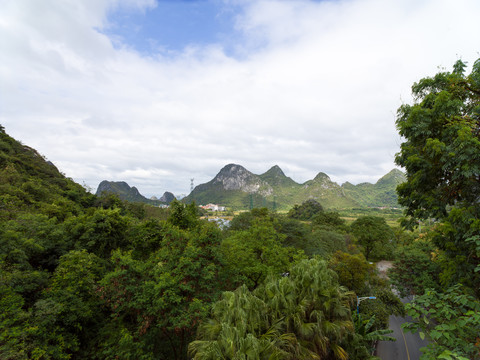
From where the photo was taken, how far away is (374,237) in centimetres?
3406

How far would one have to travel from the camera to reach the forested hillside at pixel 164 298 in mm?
7141

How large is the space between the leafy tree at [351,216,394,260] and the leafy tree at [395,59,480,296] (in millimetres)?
30146

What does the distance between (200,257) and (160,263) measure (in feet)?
6.89

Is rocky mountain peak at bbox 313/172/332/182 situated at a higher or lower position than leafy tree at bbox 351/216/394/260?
higher

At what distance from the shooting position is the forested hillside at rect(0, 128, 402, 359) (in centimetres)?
714

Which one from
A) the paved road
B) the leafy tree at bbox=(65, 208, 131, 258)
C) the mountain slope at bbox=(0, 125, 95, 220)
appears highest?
the mountain slope at bbox=(0, 125, 95, 220)

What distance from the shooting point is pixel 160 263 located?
10.8 meters

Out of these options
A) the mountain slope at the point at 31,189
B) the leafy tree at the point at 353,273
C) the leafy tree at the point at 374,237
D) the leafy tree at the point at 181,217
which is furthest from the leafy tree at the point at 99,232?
the leafy tree at the point at 374,237

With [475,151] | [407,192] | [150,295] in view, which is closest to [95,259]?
[150,295]

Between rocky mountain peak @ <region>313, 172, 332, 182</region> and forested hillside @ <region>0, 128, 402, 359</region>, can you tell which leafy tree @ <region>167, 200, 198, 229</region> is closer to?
forested hillside @ <region>0, 128, 402, 359</region>

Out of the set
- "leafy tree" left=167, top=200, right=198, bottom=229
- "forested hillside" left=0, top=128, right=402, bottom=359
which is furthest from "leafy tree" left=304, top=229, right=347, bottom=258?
"leafy tree" left=167, top=200, right=198, bottom=229

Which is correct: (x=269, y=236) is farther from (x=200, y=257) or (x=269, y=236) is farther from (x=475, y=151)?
(x=475, y=151)

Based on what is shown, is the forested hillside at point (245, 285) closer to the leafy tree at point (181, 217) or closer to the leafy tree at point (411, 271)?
the leafy tree at point (411, 271)

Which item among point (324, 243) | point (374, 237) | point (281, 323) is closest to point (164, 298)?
point (281, 323)
